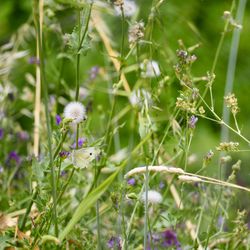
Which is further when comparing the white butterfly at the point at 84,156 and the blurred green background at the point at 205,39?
the blurred green background at the point at 205,39

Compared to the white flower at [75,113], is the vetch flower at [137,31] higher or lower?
higher

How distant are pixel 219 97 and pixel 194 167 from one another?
418 mm

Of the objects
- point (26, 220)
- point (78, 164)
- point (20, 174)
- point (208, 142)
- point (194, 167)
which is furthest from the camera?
point (208, 142)

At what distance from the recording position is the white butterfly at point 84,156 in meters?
0.90

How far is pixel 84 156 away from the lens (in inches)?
35.9

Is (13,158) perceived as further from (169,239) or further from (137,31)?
(137,31)

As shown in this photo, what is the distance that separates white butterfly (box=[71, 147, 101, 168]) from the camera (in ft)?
2.97

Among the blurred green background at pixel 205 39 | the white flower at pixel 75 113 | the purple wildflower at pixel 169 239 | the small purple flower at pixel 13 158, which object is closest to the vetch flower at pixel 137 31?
the white flower at pixel 75 113

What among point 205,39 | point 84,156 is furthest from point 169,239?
point 205,39

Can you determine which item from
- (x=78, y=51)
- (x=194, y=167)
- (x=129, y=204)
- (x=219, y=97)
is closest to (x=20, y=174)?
(x=129, y=204)

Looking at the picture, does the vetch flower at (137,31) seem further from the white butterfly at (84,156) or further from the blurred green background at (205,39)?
the blurred green background at (205,39)

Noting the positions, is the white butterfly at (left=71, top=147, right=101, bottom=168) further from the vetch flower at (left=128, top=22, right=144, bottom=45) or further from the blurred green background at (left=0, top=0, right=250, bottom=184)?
the blurred green background at (left=0, top=0, right=250, bottom=184)

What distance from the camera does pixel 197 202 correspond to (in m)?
1.30

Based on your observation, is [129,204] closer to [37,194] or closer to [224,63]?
[37,194]
